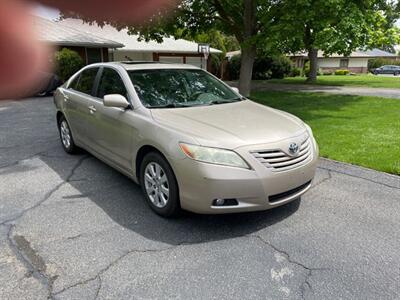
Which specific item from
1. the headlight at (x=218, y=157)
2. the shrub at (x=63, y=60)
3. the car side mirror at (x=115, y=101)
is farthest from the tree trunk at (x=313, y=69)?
the shrub at (x=63, y=60)

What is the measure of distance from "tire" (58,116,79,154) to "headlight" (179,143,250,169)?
3.23 meters

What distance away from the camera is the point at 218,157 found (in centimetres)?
316

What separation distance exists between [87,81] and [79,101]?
34 cm

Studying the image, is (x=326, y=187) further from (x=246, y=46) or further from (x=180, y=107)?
(x=246, y=46)

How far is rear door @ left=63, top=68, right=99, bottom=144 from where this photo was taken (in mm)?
5078

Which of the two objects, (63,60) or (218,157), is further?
(218,157)

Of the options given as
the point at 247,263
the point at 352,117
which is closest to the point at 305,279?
the point at 247,263

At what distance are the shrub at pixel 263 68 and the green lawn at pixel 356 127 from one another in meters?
15.0

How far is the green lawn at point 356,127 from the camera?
18.3ft

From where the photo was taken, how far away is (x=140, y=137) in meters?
3.81

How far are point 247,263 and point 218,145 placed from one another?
1.04m

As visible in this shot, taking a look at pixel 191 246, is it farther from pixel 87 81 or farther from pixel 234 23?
pixel 234 23

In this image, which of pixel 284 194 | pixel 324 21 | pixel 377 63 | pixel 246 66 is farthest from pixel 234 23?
pixel 377 63

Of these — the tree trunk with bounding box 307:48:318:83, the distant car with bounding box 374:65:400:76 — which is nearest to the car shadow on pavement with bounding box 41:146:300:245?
the tree trunk with bounding box 307:48:318:83
